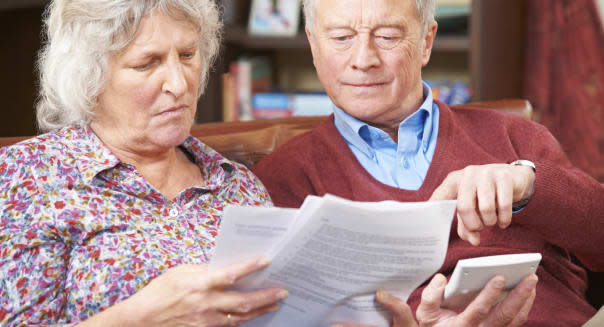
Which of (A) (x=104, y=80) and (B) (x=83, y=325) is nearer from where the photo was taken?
(B) (x=83, y=325)

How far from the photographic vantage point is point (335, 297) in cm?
119

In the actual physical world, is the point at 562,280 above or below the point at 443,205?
below

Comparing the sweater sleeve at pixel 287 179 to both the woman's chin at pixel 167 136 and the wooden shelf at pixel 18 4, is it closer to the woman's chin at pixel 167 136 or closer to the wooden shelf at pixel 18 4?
the woman's chin at pixel 167 136

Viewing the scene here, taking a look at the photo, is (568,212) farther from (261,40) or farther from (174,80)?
(261,40)

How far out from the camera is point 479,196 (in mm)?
1268

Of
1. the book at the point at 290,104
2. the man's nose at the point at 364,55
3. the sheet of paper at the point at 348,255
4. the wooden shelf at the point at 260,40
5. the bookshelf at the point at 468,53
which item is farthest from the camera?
the wooden shelf at the point at 260,40

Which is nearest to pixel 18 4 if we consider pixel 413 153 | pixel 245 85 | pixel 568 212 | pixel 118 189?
pixel 245 85

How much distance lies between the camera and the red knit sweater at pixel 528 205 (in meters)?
1.52

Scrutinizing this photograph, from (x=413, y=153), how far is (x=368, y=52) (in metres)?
0.26

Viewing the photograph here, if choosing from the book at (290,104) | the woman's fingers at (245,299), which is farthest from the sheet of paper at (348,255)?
the book at (290,104)

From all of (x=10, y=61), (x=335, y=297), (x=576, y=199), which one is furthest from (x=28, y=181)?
(x=10, y=61)

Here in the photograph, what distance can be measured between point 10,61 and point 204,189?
5.13ft

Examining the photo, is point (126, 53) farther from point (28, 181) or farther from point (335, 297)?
point (335, 297)

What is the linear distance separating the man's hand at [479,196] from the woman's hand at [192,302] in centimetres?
35
